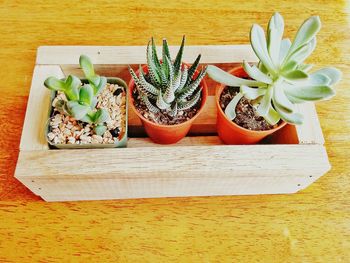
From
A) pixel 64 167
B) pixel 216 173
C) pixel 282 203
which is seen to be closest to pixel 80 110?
pixel 64 167

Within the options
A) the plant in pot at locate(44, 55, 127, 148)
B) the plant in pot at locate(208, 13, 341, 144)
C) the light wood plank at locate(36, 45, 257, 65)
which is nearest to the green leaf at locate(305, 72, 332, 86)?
the plant in pot at locate(208, 13, 341, 144)

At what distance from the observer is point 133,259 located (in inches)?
22.7

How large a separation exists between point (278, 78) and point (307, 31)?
7 centimetres

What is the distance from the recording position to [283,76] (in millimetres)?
495

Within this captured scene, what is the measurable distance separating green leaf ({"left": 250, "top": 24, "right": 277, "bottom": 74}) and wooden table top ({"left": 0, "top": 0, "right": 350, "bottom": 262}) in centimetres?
22

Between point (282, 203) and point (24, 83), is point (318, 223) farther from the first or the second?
point (24, 83)

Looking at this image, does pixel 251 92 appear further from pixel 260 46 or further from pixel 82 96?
pixel 82 96

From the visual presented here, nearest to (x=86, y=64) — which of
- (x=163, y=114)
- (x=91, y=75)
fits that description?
(x=91, y=75)

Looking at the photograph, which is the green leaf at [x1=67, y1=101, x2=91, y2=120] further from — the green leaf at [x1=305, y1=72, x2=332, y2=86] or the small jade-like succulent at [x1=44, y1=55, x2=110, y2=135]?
the green leaf at [x1=305, y1=72, x2=332, y2=86]

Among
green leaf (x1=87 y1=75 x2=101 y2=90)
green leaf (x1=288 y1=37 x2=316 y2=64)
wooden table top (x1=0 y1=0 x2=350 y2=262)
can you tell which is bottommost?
wooden table top (x1=0 y1=0 x2=350 y2=262)

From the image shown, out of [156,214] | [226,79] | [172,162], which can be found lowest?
[156,214]

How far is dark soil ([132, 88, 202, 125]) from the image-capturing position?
0.58 m

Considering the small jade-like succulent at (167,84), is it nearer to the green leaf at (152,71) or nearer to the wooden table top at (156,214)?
the green leaf at (152,71)

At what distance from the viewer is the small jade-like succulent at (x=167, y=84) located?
0.54 m
